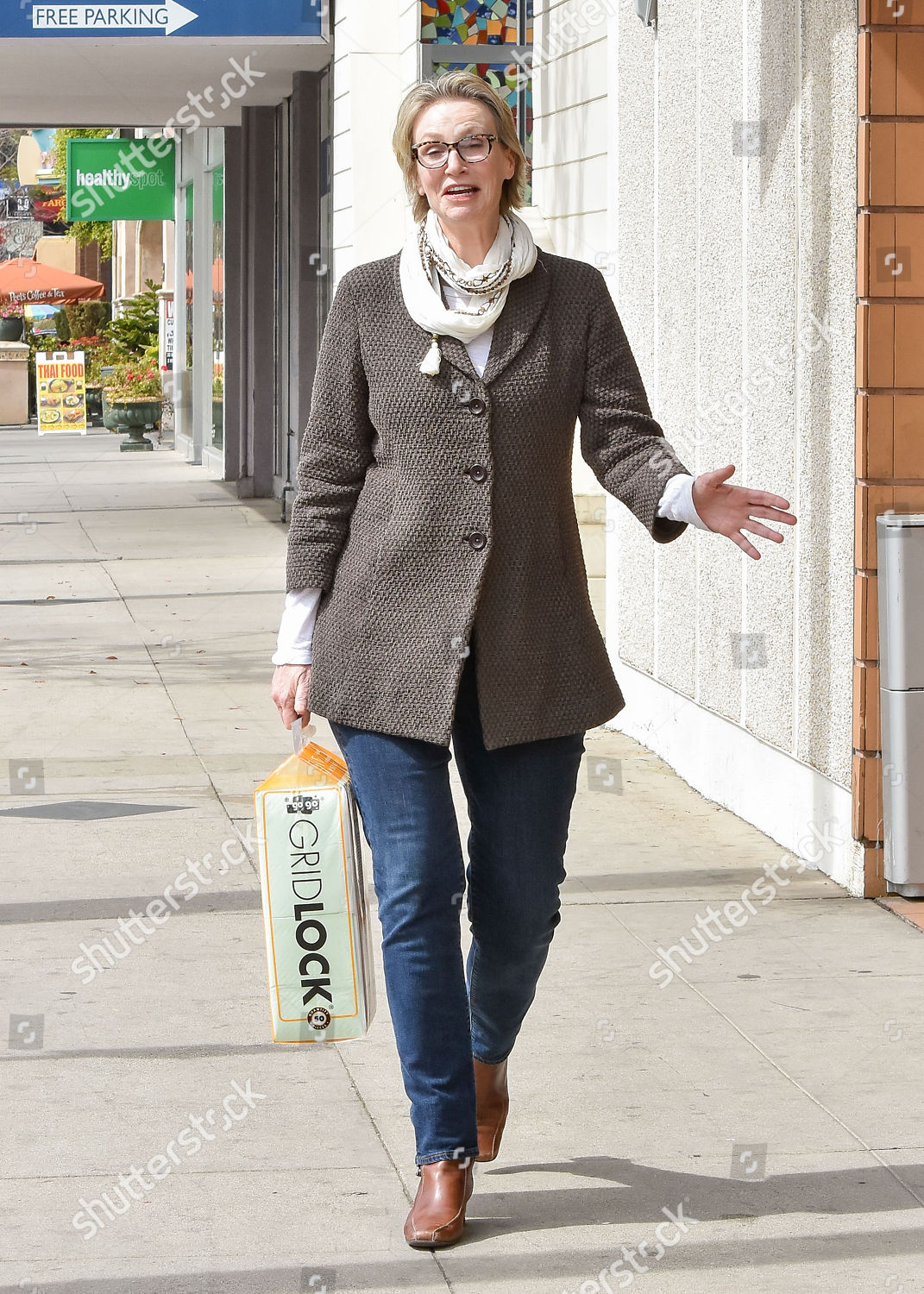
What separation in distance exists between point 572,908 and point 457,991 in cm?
221

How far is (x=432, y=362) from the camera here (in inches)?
133

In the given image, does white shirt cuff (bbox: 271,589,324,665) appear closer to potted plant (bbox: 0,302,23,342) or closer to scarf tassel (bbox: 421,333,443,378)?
scarf tassel (bbox: 421,333,443,378)

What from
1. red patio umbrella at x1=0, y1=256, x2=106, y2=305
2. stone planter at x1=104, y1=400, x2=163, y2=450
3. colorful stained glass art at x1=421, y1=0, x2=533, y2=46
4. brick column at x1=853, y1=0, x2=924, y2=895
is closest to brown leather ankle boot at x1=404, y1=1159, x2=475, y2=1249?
brick column at x1=853, y1=0, x2=924, y2=895

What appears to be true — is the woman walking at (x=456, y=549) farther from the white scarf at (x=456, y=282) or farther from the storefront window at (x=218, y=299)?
the storefront window at (x=218, y=299)

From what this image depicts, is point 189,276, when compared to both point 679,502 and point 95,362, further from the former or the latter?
point 679,502

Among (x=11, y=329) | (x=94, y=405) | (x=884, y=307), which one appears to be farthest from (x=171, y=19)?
(x=11, y=329)

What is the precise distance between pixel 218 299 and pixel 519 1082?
17527 mm

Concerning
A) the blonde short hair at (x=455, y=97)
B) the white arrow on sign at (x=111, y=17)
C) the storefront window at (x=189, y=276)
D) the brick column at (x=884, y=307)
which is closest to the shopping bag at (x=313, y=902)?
Answer: the blonde short hair at (x=455, y=97)

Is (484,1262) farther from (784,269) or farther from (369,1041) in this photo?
(784,269)

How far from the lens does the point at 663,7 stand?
7.21 meters

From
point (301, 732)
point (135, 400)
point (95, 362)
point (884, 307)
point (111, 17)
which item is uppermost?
point (111, 17)

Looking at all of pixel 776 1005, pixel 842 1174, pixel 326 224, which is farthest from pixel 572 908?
pixel 326 224

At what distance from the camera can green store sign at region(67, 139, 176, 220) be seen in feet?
77.3

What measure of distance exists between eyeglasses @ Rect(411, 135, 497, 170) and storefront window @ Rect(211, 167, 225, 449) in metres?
16.6
